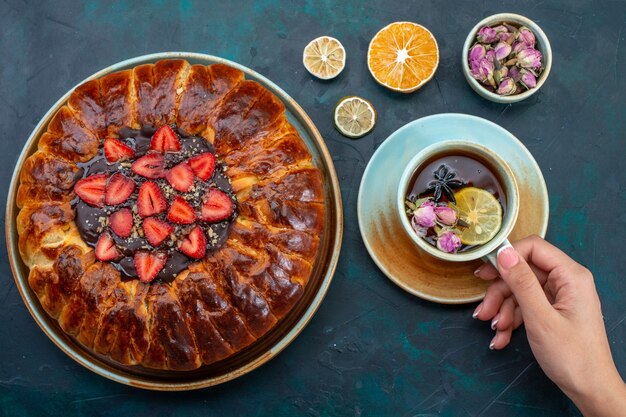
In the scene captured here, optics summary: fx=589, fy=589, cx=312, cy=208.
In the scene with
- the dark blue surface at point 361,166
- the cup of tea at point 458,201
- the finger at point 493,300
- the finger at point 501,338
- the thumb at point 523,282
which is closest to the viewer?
the thumb at point 523,282

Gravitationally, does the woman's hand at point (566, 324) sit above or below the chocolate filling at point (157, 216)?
below

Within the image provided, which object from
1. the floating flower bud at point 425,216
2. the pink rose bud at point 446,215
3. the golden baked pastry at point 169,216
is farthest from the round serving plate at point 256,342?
the pink rose bud at point 446,215

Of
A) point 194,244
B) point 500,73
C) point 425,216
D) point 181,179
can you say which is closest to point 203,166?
point 181,179

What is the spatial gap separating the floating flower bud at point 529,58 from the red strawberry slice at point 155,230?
187 cm

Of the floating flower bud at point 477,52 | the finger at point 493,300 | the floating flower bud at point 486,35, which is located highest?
the floating flower bud at point 486,35

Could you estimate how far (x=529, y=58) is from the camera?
289cm

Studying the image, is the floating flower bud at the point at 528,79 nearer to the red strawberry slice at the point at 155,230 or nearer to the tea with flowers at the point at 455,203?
the tea with flowers at the point at 455,203

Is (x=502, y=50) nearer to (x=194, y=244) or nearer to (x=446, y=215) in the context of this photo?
(x=446, y=215)

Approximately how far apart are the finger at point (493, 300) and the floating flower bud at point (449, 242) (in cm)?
30

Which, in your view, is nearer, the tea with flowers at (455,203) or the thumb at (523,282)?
the thumb at (523,282)

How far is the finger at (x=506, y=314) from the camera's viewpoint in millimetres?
2820

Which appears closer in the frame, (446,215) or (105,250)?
(105,250)

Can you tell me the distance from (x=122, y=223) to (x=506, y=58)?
6.55ft

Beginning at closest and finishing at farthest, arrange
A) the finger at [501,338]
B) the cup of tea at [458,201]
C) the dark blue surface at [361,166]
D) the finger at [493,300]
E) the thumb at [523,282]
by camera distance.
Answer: the thumb at [523,282] → the cup of tea at [458,201] → the finger at [493,300] → the finger at [501,338] → the dark blue surface at [361,166]
